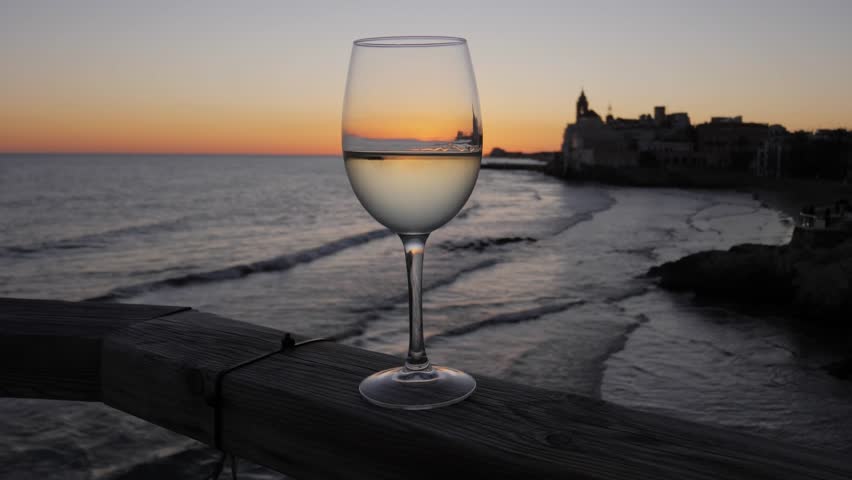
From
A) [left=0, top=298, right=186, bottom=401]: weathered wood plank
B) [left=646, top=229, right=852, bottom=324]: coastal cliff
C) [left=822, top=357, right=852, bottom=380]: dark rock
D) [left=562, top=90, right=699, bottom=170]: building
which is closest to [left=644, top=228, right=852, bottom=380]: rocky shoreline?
[left=646, top=229, right=852, bottom=324]: coastal cliff

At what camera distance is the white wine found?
3.43 feet

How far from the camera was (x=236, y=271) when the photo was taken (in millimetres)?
11617

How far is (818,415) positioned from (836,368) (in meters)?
1.18

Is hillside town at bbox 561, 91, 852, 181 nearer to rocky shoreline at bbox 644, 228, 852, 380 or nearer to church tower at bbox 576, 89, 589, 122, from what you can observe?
church tower at bbox 576, 89, 589, 122

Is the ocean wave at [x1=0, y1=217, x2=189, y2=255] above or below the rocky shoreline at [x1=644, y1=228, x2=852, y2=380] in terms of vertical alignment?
below

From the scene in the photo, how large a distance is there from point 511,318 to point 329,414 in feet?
22.6

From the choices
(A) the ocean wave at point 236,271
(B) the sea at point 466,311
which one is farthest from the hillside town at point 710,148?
(A) the ocean wave at point 236,271

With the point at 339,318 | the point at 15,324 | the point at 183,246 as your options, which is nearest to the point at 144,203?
the point at 183,246

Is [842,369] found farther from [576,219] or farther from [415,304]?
[576,219]

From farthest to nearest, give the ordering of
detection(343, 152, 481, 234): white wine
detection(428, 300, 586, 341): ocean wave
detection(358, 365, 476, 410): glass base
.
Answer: detection(428, 300, 586, 341): ocean wave, detection(343, 152, 481, 234): white wine, detection(358, 365, 476, 410): glass base

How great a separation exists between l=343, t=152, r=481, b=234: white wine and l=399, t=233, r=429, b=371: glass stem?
0.08ft

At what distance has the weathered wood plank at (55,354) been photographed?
1.26 meters

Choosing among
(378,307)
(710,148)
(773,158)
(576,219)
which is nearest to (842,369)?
(378,307)

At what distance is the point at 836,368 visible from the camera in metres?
5.58
